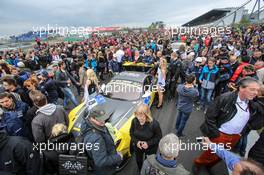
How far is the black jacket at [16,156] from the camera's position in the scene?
219 cm

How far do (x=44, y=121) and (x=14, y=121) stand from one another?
1.90 ft

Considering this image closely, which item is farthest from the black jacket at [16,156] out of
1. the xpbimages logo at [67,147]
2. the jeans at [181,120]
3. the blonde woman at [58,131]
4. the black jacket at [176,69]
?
the black jacket at [176,69]

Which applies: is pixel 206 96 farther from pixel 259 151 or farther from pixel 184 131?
pixel 259 151

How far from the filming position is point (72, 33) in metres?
27.3

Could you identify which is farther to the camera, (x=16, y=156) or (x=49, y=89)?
(x=49, y=89)

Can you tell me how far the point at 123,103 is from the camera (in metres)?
4.73

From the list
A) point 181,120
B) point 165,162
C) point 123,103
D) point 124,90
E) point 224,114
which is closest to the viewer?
point 165,162

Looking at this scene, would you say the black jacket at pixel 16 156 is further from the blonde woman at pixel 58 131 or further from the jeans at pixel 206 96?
the jeans at pixel 206 96

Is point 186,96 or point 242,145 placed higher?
point 186,96

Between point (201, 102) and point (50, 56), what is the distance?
1118cm

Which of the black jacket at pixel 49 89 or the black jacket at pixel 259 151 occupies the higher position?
the black jacket at pixel 49 89

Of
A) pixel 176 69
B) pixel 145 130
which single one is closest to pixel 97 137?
pixel 145 130

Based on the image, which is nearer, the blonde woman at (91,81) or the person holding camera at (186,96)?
the person holding camera at (186,96)

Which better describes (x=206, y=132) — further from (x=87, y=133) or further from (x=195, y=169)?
(x=87, y=133)
